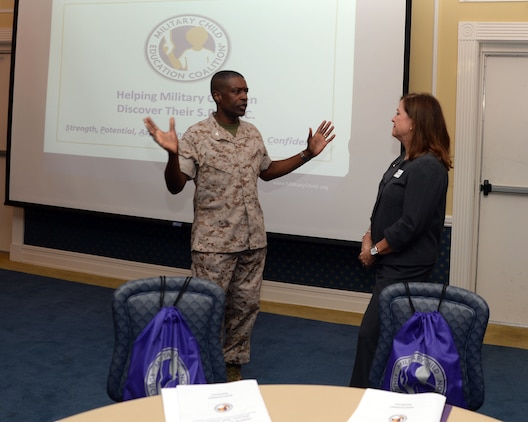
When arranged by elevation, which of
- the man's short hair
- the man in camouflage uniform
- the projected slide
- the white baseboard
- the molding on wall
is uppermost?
the molding on wall

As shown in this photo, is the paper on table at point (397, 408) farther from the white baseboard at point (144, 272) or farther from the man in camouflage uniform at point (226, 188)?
the white baseboard at point (144, 272)

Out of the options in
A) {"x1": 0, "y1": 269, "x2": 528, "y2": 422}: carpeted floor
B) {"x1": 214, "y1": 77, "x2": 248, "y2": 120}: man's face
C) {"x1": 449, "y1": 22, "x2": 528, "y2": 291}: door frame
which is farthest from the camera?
{"x1": 449, "y1": 22, "x2": 528, "y2": 291}: door frame

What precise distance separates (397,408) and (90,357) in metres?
2.74

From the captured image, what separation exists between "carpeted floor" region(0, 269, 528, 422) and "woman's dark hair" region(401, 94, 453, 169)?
1.39 metres

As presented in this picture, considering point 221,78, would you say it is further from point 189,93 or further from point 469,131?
point 469,131

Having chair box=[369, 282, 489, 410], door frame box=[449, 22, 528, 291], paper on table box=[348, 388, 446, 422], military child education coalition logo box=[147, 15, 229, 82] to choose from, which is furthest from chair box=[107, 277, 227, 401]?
military child education coalition logo box=[147, 15, 229, 82]

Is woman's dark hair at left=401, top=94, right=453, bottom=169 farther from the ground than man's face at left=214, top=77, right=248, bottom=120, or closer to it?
closer to it

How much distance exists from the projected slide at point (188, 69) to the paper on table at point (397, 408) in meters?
3.21

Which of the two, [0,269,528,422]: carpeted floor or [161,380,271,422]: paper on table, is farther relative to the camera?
[0,269,528,422]: carpeted floor

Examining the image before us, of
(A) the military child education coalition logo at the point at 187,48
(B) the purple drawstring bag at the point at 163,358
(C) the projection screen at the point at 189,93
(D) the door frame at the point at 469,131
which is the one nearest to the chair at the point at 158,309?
(B) the purple drawstring bag at the point at 163,358

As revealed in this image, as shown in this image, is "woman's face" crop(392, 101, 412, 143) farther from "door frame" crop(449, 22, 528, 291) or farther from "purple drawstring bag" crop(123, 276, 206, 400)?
"door frame" crop(449, 22, 528, 291)

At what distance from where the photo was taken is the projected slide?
4875 mm

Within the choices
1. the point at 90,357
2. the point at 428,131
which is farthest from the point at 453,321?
the point at 90,357

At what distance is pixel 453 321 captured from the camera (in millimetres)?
2354
